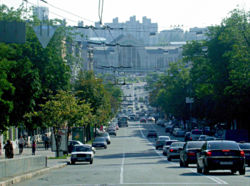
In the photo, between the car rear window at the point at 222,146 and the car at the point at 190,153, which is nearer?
the car rear window at the point at 222,146

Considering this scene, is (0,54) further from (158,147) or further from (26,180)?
(158,147)

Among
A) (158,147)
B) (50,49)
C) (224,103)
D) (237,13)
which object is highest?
(237,13)

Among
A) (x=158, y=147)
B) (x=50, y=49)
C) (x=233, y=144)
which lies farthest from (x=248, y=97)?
(x=233, y=144)

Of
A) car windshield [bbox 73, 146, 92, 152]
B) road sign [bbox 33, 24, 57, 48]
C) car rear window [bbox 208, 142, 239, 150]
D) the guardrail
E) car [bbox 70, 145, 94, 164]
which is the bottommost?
car [bbox 70, 145, 94, 164]

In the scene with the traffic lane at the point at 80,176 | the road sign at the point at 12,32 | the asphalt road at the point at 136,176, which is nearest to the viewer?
the asphalt road at the point at 136,176

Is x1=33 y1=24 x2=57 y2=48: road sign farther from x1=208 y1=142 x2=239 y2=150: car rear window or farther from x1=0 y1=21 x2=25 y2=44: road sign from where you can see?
x1=208 y1=142 x2=239 y2=150: car rear window

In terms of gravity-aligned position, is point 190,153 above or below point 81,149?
above

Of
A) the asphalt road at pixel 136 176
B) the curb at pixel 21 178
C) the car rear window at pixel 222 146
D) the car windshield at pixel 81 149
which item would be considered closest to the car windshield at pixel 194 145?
the asphalt road at pixel 136 176

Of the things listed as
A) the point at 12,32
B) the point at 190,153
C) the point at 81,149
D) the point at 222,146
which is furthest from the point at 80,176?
the point at 81,149

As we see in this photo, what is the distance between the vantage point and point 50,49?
2122 inches

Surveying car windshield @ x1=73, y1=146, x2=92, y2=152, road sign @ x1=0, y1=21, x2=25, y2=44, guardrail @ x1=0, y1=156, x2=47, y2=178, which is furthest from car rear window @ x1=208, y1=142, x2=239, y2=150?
car windshield @ x1=73, y1=146, x2=92, y2=152

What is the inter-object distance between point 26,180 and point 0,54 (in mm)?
5908

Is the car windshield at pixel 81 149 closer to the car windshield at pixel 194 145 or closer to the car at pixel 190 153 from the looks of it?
the car at pixel 190 153

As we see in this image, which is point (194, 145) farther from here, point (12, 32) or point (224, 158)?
point (12, 32)
